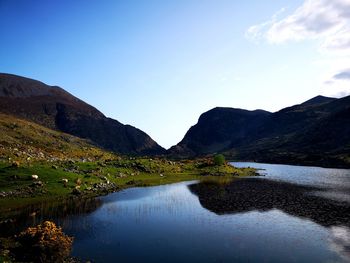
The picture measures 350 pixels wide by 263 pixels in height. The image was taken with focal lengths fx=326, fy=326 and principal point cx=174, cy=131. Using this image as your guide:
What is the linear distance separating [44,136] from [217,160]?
92.9 meters

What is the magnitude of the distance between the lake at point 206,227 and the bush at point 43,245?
2936 millimetres

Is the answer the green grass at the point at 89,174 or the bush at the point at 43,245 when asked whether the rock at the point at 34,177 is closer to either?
the green grass at the point at 89,174

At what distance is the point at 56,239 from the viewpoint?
1423 inches

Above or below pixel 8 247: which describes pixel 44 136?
above

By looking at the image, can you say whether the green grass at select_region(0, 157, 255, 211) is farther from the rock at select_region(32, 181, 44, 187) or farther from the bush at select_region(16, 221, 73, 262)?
the bush at select_region(16, 221, 73, 262)

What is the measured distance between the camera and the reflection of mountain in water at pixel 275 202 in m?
63.7

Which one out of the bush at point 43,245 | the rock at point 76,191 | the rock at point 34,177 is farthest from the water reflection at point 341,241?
the rock at point 34,177

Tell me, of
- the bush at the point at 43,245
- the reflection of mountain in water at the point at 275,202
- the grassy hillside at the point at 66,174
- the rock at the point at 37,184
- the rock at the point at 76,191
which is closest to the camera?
the bush at the point at 43,245

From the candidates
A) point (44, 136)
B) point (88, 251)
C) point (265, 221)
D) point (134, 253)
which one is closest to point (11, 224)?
point (88, 251)

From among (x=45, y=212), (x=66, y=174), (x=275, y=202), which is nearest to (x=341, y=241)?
(x=275, y=202)

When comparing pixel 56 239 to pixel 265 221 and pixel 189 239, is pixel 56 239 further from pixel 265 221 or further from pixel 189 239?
pixel 265 221

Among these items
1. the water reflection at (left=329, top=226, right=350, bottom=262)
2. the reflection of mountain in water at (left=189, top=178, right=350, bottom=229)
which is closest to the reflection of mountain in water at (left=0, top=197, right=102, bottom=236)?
the reflection of mountain in water at (left=189, top=178, right=350, bottom=229)

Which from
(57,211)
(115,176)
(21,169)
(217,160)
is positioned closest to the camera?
(57,211)

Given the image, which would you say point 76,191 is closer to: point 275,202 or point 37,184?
point 37,184
